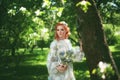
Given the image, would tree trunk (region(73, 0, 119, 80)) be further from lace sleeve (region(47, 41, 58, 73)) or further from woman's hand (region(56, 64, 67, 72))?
lace sleeve (region(47, 41, 58, 73))

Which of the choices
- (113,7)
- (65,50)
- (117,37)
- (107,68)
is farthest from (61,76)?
(117,37)

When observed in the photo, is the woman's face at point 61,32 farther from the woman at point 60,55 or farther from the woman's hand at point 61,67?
the woman's hand at point 61,67

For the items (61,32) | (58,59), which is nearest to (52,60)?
(58,59)

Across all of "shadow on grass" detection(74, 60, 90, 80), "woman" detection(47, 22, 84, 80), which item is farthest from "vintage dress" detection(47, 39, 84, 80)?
"shadow on grass" detection(74, 60, 90, 80)

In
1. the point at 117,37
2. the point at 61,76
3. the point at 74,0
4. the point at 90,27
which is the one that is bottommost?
the point at 117,37

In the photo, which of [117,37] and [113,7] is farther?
[117,37]

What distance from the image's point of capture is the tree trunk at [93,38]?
6156 mm

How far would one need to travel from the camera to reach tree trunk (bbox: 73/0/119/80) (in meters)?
6.16

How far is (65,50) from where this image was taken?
807cm

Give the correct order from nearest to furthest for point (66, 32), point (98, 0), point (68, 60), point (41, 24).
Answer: point (41, 24)
point (68, 60)
point (66, 32)
point (98, 0)

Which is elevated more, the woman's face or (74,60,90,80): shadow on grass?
the woman's face

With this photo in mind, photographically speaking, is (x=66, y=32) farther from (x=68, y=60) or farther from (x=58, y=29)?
(x=68, y=60)

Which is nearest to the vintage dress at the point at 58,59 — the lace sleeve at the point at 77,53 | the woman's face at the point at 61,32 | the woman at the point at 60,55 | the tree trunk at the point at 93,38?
the woman at the point at 60,55

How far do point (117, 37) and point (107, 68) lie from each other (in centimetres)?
5049
